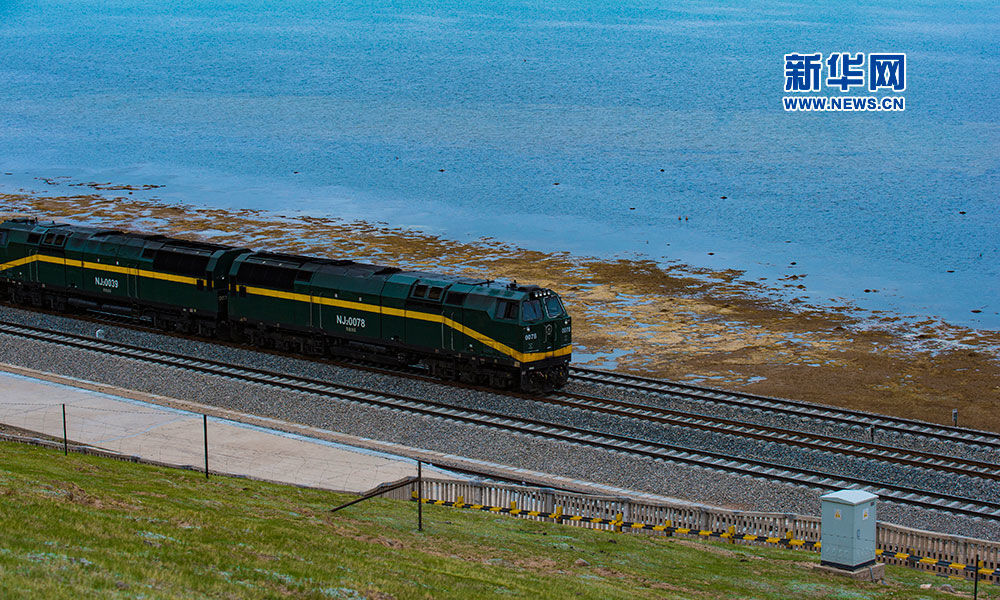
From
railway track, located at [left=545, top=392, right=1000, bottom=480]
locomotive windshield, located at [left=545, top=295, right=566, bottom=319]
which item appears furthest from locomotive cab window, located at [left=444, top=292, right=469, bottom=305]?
railway track, located at [left=545, top=392, right=1000, bottom=480]

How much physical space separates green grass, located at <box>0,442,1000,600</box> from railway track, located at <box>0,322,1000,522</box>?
7089 millimetres

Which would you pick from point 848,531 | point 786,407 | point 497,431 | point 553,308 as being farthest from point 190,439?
point 848,531

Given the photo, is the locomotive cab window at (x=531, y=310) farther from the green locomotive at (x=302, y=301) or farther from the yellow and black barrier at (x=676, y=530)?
the yellow and black barrier at (x=676, y=530)

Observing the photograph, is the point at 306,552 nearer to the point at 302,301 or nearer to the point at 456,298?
the point at 456,298

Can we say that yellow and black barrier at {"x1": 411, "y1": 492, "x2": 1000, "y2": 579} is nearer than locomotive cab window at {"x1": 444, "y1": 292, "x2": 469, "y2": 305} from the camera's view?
Yes

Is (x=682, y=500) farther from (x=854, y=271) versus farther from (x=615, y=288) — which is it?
(x=854, y=271)

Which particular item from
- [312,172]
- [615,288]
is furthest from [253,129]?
[615,288]

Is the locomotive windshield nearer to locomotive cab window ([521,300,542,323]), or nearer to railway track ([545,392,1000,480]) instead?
locomotive cab window ([521,300,542,323])

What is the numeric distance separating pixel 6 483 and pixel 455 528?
30.0ft

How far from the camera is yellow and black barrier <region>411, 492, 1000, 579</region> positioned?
2462cm

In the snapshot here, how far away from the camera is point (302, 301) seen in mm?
46062

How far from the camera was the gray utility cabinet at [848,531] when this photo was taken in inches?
913

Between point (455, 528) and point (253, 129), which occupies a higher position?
point (253, 129)

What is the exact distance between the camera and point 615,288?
65188 mm
